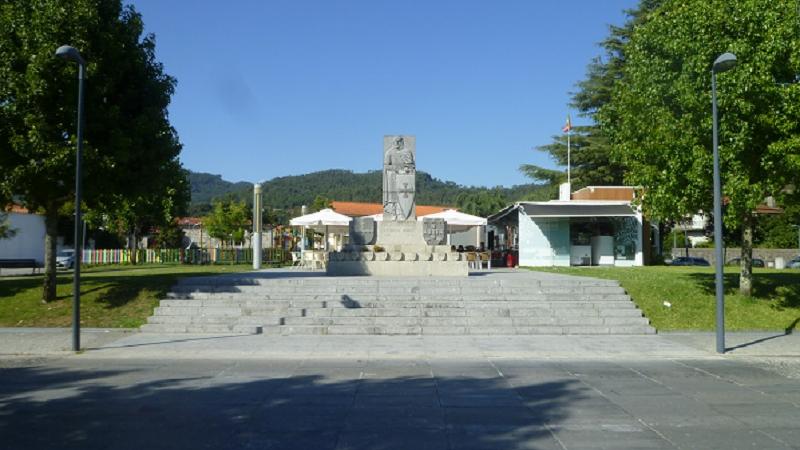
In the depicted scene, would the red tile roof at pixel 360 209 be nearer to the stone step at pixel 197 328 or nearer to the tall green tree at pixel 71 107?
the tall green tree at pixel 71 107

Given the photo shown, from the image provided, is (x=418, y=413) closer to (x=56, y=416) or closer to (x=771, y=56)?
(x=56, y=416)

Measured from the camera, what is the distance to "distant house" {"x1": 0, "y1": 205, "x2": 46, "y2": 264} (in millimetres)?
48094

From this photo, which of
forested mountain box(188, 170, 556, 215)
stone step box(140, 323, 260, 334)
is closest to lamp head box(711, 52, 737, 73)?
stone step box(140, 323, 260, 334)

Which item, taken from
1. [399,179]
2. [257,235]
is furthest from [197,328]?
[257,235]

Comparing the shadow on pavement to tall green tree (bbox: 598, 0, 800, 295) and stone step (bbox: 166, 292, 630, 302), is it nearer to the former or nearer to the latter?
stone step (bbox: 166, 292, 630, 302)

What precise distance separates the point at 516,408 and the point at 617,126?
45.9 ft

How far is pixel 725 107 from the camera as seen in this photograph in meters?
15.1

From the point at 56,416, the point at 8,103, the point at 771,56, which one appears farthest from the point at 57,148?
the point at 771,56

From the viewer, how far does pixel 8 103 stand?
46.9ft

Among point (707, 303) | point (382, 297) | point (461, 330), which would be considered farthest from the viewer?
point (707, 303)

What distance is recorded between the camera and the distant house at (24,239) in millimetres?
48094

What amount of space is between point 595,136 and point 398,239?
27327 millimetres

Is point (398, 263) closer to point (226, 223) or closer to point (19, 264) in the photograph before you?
point (19, 264)

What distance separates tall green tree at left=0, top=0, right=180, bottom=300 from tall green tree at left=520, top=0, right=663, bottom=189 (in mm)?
32280
